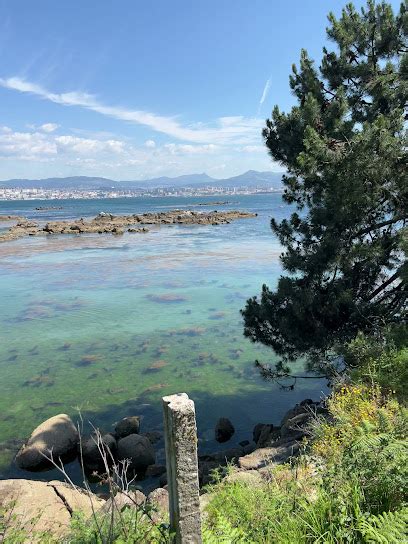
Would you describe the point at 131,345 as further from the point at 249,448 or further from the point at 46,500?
the point at 46,500

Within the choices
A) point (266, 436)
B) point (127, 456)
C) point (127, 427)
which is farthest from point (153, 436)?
point (266, 436)

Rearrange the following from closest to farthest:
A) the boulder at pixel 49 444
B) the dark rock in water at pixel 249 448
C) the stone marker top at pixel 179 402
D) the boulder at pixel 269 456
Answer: the stone marker top at pixel 179 402, the boulder at pixel 269 456, the boulder at pixel 49 444, the dark rock in water at pixel 249 448

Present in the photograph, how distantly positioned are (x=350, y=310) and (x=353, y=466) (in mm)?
5477

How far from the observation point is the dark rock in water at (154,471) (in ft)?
32.5

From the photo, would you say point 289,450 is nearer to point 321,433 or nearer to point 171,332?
point 321,433

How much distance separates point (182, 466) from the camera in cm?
396

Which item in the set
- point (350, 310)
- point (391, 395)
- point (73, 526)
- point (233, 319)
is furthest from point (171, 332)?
point (73, 526)

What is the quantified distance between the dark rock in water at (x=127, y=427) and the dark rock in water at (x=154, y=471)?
1376 mm

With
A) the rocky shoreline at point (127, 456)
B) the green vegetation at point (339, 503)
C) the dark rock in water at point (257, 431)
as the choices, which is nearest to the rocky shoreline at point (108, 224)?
the rocky shoreline at point (127, 456)

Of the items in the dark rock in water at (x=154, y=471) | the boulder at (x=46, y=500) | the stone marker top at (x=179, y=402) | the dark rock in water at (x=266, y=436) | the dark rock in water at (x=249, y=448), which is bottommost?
the dark rock in water at (x=154, y=471)

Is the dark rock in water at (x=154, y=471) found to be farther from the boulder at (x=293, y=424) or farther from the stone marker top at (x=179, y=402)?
the stone marker top at (x=179, y=402)

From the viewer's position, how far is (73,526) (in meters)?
4.98

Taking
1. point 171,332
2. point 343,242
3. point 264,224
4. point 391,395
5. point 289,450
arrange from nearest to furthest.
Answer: point 391,395, point 289,450, point 343,242, point 171,332, point 264,224

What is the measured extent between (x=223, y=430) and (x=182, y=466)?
792cm
